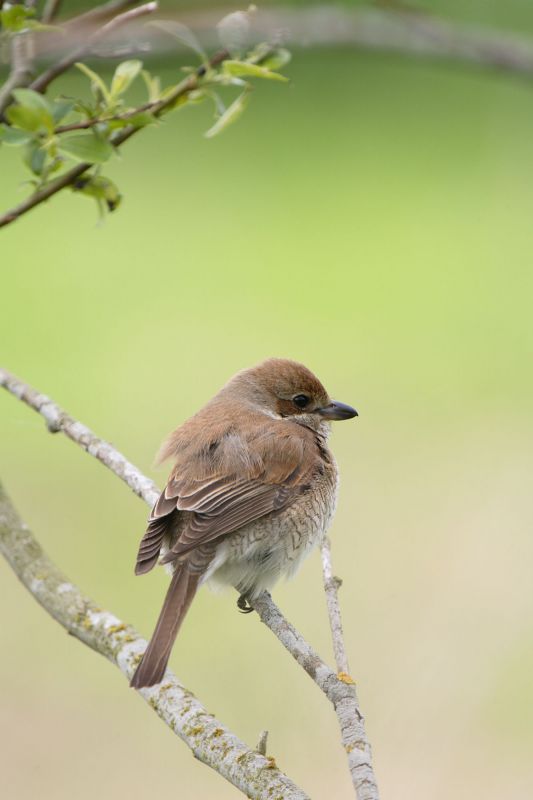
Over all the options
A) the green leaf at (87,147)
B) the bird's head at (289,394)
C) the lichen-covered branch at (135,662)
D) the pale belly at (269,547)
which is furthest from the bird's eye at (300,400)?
the green leaf at (87,147)

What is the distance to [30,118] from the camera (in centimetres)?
240

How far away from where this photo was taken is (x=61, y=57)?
2629 millimetres

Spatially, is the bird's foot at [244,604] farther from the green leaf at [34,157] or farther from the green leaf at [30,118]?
the green leaf at [30,118]

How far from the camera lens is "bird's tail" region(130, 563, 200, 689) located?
8.35 feet

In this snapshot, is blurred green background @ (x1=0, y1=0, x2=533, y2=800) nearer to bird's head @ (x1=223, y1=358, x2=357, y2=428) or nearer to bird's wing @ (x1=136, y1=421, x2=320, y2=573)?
bird's head @ (x1=223, y1=358, x2=357, y2=428)

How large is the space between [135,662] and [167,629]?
4.5 inches

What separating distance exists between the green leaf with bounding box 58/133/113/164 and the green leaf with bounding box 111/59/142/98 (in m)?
0.12

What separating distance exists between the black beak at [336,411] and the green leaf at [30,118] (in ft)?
5.66

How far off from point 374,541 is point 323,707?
50.0 inches

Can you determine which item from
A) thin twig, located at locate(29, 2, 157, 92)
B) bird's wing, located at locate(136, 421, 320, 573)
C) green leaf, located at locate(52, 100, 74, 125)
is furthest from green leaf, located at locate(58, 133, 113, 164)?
bird's wing, located at locate(136, 421, 320, 573)

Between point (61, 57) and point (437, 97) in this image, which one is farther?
point (437, 97)

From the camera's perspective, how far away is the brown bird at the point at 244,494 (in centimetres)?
319

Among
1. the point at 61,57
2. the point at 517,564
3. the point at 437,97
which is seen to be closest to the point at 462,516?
the point at 517,564

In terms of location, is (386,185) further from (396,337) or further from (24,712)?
(24,712)
